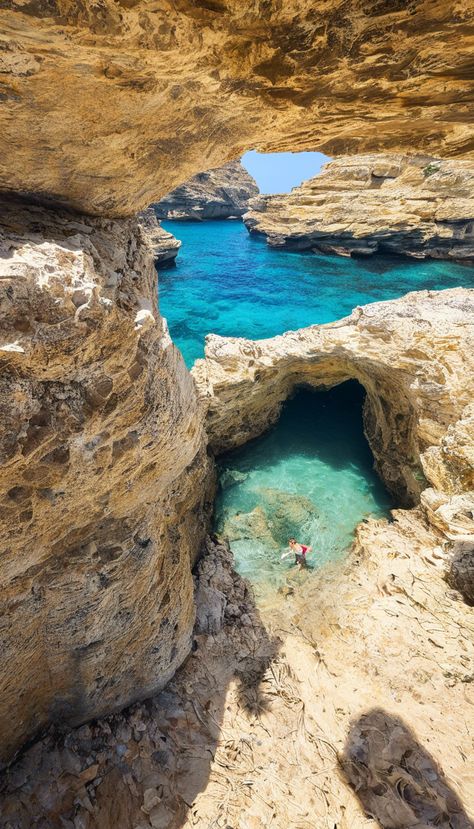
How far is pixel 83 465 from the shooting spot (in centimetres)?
294

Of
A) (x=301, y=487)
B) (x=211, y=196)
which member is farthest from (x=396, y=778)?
(x=211, y=196)

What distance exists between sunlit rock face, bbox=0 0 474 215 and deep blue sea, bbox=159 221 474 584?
752cm

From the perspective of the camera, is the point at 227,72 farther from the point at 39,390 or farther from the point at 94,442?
the point at 94,442

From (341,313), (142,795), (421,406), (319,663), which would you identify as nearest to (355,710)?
(319,663)

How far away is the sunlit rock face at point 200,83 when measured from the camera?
1.70 meters

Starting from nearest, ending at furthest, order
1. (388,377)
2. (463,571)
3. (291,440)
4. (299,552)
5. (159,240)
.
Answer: (463,571), (299,552), (388,377), (291,440), (159,240)

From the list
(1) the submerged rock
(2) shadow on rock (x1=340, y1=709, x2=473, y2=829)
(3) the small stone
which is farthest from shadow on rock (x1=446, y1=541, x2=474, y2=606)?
(3) the small stone

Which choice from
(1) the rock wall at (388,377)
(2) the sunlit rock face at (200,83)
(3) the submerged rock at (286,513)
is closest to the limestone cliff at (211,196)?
(1) the rock wall at (388,377)

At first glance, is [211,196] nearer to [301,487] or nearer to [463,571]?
[301,487]

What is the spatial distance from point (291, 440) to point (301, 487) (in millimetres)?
1993

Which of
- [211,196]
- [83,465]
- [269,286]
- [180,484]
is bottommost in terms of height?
[180,484]

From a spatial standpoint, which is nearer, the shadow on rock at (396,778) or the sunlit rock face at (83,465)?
the sunlit rock face at (83,465)

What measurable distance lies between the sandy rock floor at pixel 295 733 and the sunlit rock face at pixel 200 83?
20.6 ft

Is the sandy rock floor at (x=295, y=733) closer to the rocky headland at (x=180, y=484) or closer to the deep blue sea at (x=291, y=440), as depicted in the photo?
the rocky headland at (x=180, y=484)
